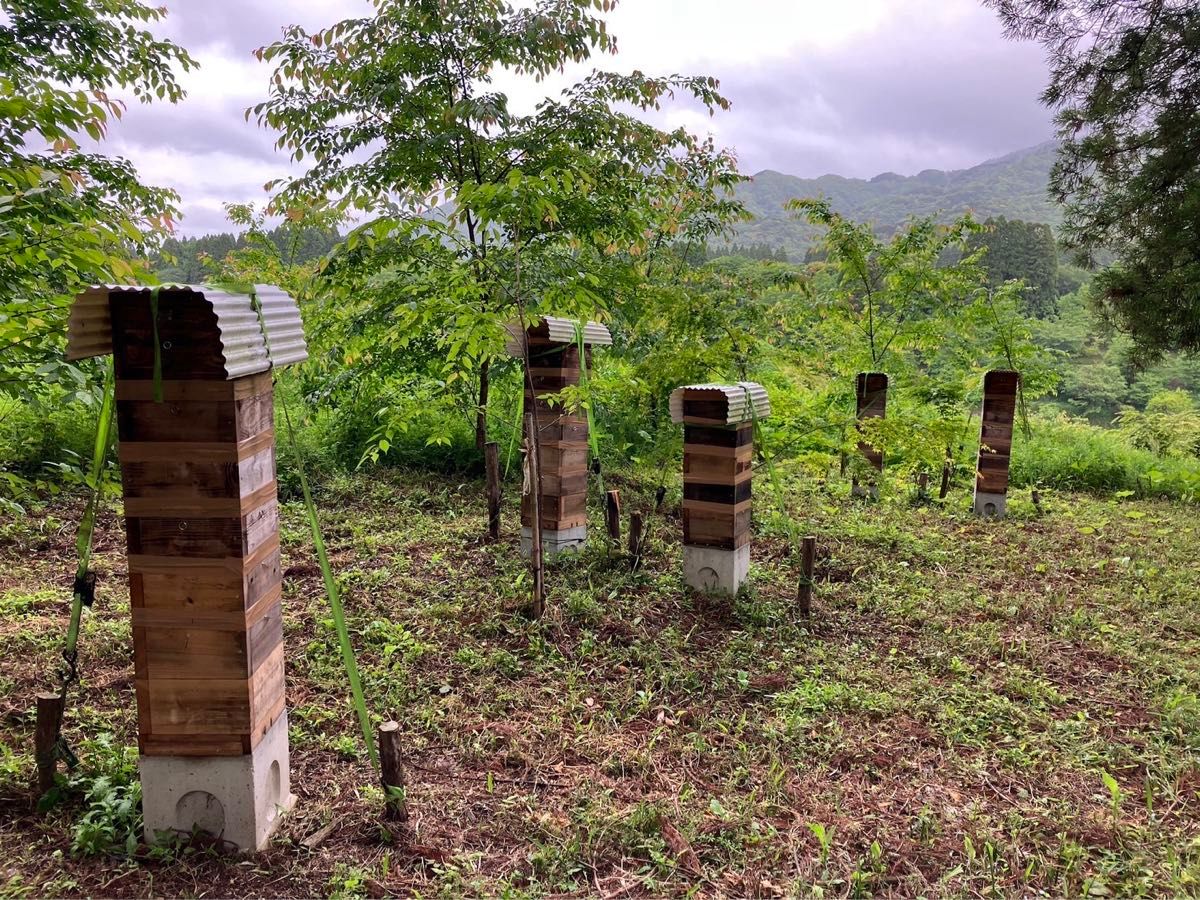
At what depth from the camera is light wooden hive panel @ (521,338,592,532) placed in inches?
173

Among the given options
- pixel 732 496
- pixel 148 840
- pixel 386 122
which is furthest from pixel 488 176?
pixel 148 840

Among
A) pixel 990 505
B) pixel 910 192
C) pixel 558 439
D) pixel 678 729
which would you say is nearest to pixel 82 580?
pixel 678 729

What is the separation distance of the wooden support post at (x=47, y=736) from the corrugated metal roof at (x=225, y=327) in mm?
1063

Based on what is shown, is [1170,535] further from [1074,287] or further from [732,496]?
[1074,287]

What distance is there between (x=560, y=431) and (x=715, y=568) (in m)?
1.25

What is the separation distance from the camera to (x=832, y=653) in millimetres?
3561

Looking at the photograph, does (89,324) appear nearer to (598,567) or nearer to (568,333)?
(568,333)

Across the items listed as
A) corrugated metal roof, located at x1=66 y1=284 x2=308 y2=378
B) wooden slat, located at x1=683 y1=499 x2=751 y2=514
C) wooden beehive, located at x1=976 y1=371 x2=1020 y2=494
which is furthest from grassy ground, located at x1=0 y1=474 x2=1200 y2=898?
wooden beehive, located at x1=976 y1=371 x2=1020 y2=494

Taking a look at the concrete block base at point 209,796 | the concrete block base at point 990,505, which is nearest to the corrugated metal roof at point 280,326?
the concrete block base at point 209,796

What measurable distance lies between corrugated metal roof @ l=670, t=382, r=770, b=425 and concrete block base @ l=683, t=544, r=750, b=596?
77 centimetres

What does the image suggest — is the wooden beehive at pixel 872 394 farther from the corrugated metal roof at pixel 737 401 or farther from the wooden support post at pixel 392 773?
the wooden support post at pixel 392 773

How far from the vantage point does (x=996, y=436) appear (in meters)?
6.36

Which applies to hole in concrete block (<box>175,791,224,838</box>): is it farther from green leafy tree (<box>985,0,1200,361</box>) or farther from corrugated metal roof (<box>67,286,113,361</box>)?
green leafy tree (<box>985,0,1200,361</box>)

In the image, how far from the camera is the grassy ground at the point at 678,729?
2025mm
